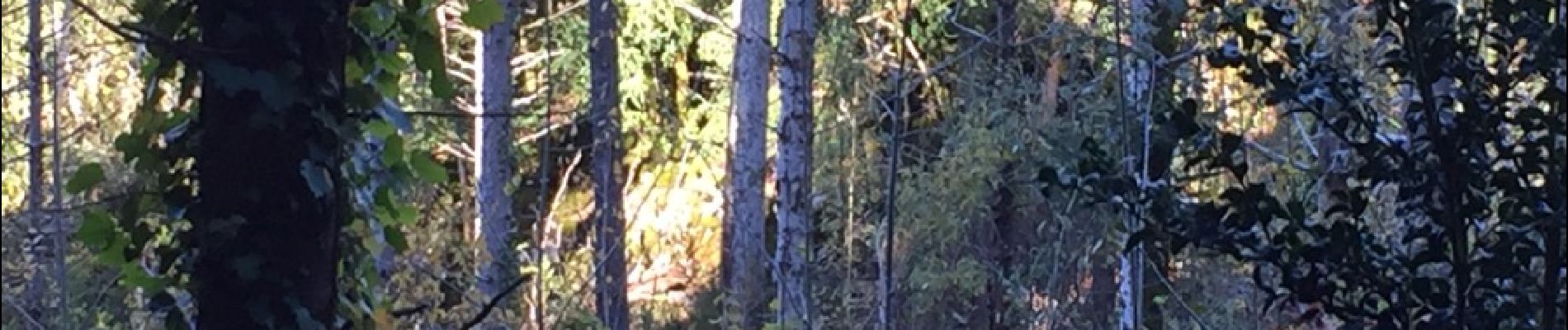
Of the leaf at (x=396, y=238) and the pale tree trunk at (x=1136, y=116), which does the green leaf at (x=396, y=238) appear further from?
the pale tree trunk at (x=1136, y=116)

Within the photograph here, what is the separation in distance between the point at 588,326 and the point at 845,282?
4.18 feet

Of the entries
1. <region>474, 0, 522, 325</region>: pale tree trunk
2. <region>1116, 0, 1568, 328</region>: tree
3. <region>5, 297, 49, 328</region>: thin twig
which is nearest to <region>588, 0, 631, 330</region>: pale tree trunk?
<region>474, 0, 522, 325</region>: pale tree trunk

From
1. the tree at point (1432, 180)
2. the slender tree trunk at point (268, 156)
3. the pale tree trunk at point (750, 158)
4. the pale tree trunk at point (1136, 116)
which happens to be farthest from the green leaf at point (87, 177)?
the pale tree trunk at point (750, 158)

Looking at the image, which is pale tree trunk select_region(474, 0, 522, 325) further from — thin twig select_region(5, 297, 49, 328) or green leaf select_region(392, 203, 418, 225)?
green leaf select_region(392, 203, 418, 225)

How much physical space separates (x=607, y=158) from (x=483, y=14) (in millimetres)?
7650

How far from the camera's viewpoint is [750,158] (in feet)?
39.8

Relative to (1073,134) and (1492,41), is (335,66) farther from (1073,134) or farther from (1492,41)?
(1073,134)

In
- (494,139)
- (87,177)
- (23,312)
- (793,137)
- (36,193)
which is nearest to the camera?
(87,177)

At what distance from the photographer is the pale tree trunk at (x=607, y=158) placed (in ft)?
33.4

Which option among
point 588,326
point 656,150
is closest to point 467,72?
point 656,150

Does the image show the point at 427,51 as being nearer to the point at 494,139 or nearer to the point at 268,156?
the point at 268,156

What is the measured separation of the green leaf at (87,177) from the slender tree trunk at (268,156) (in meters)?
0.26

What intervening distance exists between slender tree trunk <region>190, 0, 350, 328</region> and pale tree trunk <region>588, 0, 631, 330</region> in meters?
7.11

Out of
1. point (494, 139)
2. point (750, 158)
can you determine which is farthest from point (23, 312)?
point (750, 158)
